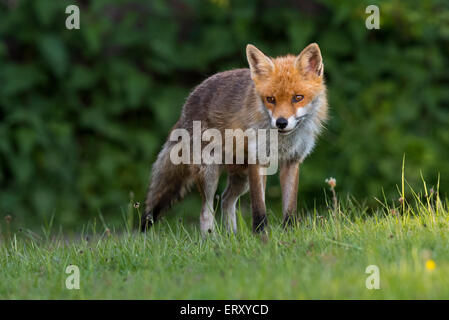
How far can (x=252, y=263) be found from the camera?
4.34m

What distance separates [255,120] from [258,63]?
49 centimetres

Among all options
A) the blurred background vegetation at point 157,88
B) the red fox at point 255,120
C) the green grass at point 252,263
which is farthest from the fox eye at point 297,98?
the blurred background vegetation at point 157,88

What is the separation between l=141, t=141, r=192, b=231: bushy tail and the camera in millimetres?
6656

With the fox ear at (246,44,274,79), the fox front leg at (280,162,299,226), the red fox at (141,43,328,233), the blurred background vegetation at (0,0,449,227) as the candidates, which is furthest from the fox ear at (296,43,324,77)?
the blurred background vegetation at (0,0,449,227)

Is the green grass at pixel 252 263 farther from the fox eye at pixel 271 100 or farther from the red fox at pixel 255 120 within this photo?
the fox eye at pixel 271 100

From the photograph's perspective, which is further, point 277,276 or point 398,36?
point 398,36

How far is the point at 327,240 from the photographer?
185 inches

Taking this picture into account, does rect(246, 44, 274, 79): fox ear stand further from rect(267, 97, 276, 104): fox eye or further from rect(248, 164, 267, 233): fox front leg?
rect(248, 164, 267, 233): fox front leg

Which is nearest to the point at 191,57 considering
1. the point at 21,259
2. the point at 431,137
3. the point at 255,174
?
the point at 431,137

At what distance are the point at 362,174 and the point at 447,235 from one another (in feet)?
14.5

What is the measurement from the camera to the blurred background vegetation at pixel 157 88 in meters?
9.25

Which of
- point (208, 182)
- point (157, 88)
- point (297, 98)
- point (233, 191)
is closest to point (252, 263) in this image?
point (297, 98)

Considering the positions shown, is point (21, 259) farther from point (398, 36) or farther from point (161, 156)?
point (398, 36)

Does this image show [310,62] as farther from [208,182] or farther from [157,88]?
[157,88]
